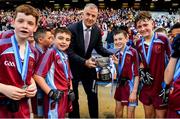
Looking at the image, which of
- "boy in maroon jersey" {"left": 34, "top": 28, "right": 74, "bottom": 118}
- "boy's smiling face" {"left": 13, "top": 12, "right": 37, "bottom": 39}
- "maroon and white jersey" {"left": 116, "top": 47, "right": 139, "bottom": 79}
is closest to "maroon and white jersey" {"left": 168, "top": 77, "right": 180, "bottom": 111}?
"boy in maroon jersey" {"left": 34, "top": 28, "right": 74, "bottom": 118}

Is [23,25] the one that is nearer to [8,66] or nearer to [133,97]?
[8,66]

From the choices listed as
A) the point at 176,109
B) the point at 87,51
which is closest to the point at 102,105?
the point at 87,51

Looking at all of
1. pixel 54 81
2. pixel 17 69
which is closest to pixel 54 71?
pixel 54 81

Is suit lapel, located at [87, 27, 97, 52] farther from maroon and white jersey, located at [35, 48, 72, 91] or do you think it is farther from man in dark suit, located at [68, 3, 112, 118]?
maroon and white jersey, located at [35, 48, 72, 91]

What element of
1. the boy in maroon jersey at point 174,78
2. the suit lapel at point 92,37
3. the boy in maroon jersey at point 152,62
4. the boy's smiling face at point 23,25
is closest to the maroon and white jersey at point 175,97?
the boy in maroon jersey at point 174,78

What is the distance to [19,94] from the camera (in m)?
2.60

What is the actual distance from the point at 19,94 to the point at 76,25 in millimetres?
2066

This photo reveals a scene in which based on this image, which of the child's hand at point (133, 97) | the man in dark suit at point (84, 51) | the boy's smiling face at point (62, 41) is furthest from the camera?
the man in dark suit at point (84, 51)

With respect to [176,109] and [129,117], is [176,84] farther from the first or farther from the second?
[129,117]

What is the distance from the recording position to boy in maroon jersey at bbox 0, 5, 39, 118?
2.62m

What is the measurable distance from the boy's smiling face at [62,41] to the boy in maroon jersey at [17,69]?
0.80m

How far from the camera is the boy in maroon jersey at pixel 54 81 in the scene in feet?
10.7

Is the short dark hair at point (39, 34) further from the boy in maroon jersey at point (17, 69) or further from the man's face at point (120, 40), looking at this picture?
the boy in maroon jersey at point (17, 69)

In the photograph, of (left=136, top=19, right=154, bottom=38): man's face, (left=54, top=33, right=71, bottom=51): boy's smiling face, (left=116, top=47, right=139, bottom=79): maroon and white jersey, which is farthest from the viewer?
(left=116, top=47, right=139, bottom=79): maroon and white jersey
